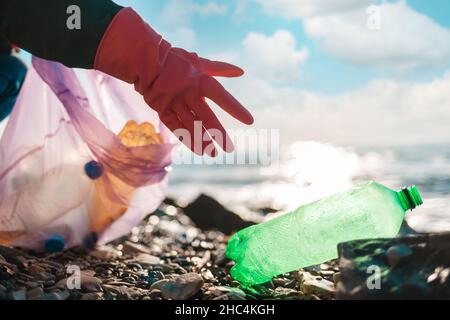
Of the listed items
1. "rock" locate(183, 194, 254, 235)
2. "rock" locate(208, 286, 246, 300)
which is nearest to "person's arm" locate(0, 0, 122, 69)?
"rock" locate(208, 286, 246, 300)

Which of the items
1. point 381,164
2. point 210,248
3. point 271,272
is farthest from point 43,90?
point 381,164

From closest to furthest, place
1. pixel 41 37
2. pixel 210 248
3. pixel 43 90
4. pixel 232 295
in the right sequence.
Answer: pixel 232 295 < pixel 41 37 < pixel 43 90 < pixel 210 248

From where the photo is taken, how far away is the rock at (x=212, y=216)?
4707 mm

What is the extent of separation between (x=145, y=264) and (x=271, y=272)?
0.79 metres

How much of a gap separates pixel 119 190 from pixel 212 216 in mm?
2178

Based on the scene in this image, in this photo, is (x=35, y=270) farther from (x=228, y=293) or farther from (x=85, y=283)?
(x=228, y=293)

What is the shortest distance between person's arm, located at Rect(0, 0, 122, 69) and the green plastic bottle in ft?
3.44

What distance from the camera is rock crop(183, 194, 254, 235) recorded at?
4.71 metres

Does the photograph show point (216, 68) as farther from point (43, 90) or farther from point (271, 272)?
point (43, 90)

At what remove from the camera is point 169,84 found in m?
2.04

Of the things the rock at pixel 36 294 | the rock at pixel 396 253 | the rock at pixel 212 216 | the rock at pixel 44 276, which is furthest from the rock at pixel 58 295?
the rock at pixel 212 216

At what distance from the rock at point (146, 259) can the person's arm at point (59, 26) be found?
116cm
